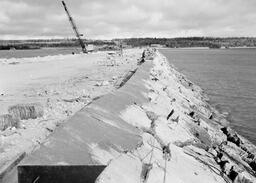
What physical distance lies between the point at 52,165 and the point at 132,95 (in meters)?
4.19

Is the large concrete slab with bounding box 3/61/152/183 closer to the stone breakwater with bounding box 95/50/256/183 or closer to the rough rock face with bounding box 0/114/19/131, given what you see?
the stone breakwater with bounding box 95/50/256/183

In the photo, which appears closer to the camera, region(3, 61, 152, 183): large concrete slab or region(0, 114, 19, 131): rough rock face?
region(3, 61, 152, 183): large concrete slab

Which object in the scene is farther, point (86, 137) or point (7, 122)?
point (7, 122)

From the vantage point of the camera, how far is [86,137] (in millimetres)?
4062

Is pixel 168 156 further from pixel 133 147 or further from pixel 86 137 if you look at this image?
pixel 86 137

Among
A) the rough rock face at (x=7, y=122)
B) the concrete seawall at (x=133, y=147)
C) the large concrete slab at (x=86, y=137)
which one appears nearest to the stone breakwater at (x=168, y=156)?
the concrete seawall at (x=133, y=147)

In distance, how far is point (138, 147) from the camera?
438cm

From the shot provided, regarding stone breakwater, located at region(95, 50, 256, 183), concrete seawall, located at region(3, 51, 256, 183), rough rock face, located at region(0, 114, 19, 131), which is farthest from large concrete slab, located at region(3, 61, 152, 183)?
rough rock face, located at region(0, 114, 19, 131)

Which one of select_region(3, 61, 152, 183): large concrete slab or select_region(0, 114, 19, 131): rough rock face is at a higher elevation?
select_region(3, 61, 152, 183): large concrete slab

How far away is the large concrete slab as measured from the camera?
341cm

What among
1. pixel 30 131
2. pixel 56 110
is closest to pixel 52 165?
pixel 30 131

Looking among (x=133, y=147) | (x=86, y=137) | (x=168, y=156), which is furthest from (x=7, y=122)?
(x=168, y=156)

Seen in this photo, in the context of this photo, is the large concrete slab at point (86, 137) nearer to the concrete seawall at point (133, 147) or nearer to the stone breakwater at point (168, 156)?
the concrete seawall at point (133, 147)

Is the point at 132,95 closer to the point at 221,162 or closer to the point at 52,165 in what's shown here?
the point at 221,162
